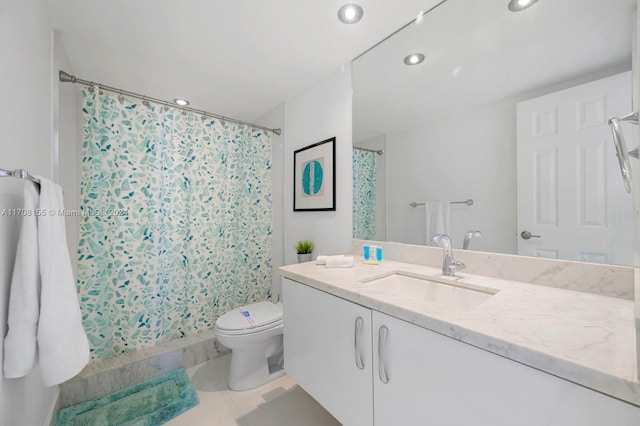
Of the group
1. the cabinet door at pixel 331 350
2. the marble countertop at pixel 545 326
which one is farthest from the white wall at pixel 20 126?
the marble countertop at pixel 545 326

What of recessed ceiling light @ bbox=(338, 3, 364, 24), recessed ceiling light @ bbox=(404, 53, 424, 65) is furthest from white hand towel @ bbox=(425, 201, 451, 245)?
recessed ceiling light @ bbox=(338, 3, 364, 24)

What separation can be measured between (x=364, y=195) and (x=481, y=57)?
38.0 inches

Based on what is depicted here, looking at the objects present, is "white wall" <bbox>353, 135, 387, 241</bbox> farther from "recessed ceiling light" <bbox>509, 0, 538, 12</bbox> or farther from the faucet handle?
"recessed ceiling light" <bbox>509, 0, 538, 12</bbox>

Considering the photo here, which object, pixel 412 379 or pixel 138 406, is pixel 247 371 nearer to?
pixel 138 406

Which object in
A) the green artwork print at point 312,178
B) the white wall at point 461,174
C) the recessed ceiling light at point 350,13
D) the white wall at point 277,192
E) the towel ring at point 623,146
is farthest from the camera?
the white wall at point 277,192

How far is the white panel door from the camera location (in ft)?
2.97

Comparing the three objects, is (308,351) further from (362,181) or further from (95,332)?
(95,332)

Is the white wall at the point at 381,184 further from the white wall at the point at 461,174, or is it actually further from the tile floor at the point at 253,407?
the tile floor at the point at 253,407

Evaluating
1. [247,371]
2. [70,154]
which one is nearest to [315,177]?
[247,371]

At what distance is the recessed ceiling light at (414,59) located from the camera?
4.84 feet

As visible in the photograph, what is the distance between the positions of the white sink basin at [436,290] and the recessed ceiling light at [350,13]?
1.39 metres

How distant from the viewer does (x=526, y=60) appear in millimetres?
1104

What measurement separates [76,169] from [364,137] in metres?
2.06

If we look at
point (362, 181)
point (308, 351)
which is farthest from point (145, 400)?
point (362, 181)
